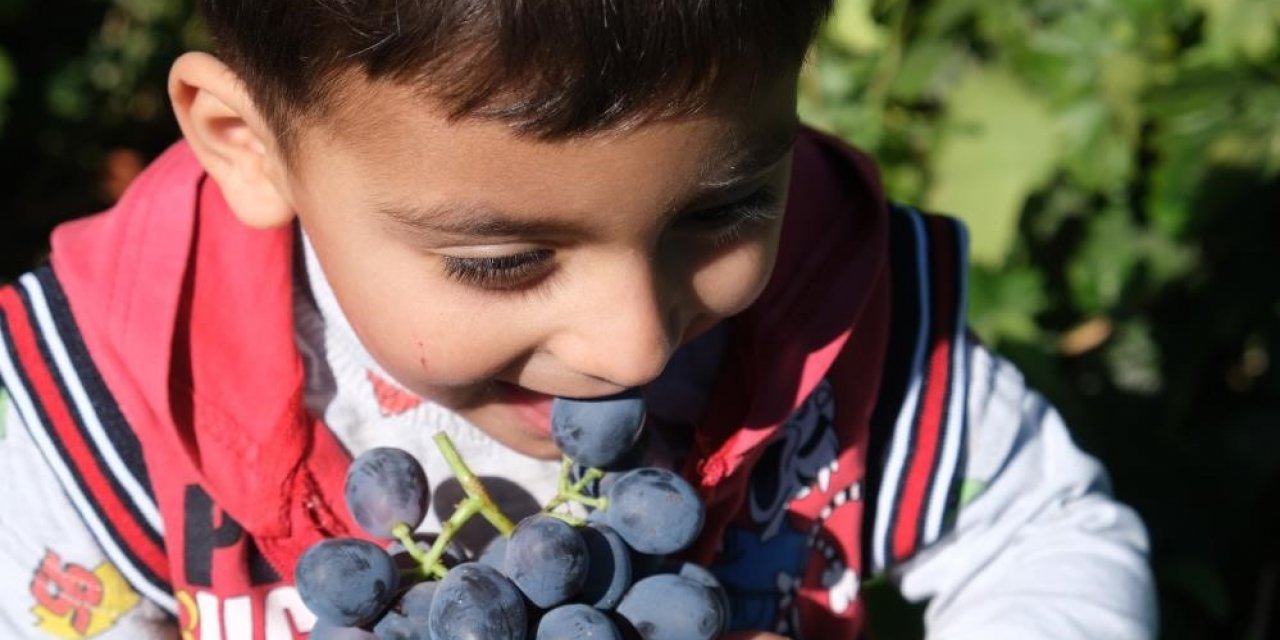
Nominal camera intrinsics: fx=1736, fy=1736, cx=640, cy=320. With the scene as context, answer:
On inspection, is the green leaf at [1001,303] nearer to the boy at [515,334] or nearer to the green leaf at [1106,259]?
the green leaf at [1106,259]

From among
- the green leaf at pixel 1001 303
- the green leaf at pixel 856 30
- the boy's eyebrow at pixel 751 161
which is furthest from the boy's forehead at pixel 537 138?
the green leaf at pixel 856 30

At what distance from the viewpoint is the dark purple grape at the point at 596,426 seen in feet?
4.13

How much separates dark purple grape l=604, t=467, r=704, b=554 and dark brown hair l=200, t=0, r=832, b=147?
286mm

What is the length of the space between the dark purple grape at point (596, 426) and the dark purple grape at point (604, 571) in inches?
2.7

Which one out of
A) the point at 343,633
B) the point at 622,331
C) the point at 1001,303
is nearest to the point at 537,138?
the point at 622,331

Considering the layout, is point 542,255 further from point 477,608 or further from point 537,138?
point 477,608

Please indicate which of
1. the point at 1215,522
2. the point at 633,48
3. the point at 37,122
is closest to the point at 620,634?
the point at 633,48

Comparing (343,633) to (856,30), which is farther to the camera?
(856,30)

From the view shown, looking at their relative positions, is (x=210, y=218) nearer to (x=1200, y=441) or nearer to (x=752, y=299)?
(x=752, y=299)

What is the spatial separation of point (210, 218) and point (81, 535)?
275 millimetres

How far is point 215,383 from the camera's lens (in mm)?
1377

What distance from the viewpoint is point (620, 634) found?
1.19 m

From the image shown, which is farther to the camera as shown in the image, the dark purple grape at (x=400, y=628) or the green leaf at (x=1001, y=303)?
the green leaf at (x=1001, y=303)

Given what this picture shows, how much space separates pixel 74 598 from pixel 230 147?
387 millimetres
